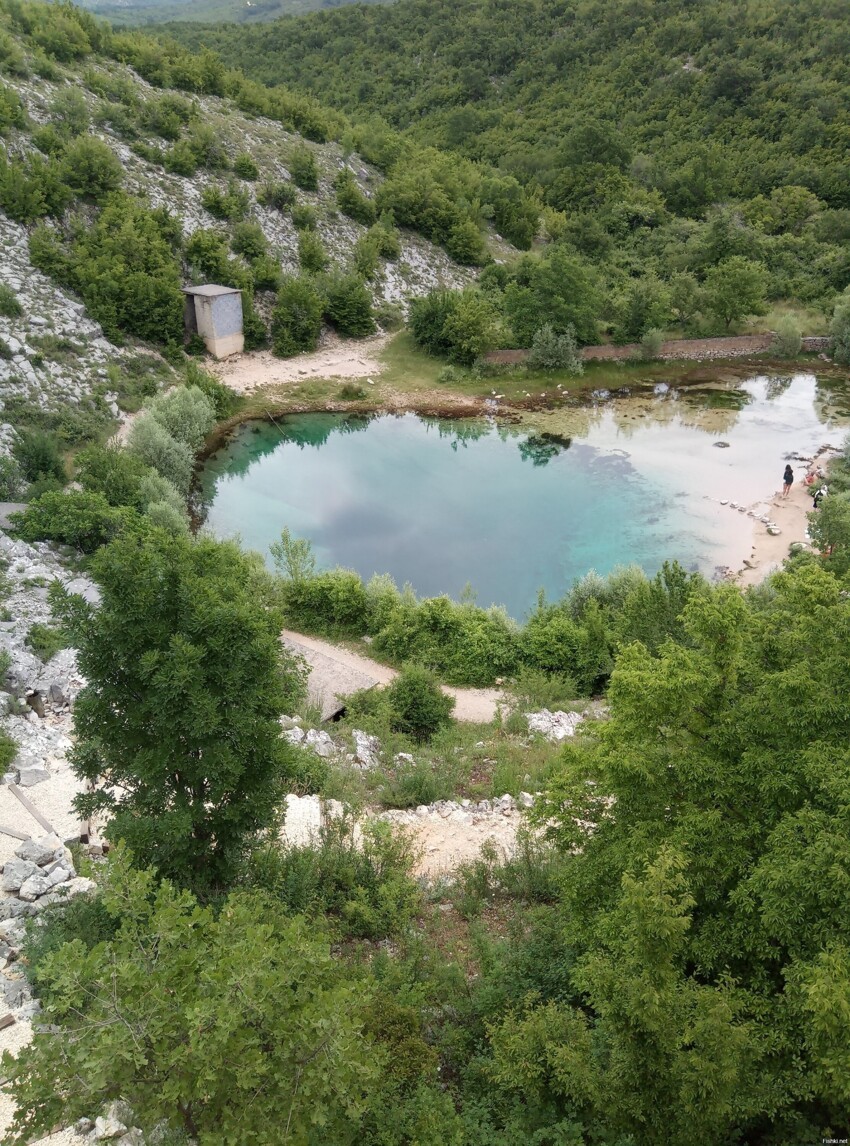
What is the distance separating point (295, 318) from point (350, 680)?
24.5m

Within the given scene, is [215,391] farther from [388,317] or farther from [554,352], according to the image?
[554,352]

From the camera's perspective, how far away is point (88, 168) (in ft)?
114

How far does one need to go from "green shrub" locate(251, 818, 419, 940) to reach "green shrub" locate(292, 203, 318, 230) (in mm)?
37968

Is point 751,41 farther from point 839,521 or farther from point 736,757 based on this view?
point 736,757

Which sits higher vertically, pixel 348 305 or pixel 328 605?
pixel 348 305

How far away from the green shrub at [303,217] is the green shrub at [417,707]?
32.7 m

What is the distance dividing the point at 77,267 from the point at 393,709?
85.3 feet

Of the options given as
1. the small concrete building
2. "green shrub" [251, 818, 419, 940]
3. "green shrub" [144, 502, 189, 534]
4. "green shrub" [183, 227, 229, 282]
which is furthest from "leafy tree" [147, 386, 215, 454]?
"green shrub" [251, 818, 419, 940]

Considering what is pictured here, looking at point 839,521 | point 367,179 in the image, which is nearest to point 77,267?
point 367,179

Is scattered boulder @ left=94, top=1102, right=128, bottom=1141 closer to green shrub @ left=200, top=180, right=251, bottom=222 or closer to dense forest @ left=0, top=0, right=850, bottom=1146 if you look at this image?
dense forest @ left=0, top=0, right=850, bottom=1146

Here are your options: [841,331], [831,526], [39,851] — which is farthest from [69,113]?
[841,331]

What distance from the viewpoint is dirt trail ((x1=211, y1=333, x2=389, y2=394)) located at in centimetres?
3472

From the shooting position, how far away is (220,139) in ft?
137

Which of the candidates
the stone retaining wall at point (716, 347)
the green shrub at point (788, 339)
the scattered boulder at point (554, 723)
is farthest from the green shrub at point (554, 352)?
the scattered boulder at point (554, 723)
